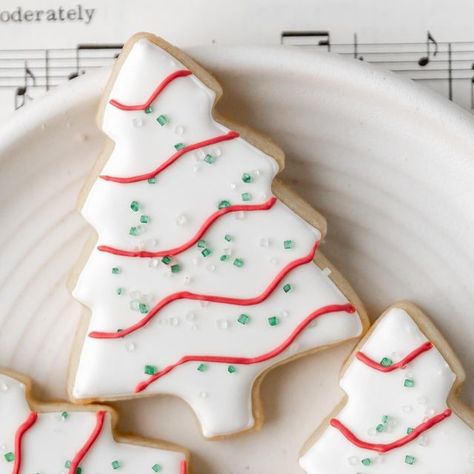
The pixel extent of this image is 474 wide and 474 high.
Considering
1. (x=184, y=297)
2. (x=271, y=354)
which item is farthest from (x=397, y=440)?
(x=184, y=297)

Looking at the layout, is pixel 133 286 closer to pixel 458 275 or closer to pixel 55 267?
pixel 55 267

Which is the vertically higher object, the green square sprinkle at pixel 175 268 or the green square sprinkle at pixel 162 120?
the green square sprinkle at pixel 162 120

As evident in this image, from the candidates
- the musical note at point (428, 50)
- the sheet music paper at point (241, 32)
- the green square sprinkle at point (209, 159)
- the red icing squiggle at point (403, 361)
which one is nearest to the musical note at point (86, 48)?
the sheet music paper at point (241, 32)

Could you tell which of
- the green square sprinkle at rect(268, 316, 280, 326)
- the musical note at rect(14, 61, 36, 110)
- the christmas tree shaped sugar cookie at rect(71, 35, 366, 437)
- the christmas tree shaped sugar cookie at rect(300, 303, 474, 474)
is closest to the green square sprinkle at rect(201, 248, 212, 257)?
the christmas tree shaped sugar cookie at rect(71, 35, 366, 437)

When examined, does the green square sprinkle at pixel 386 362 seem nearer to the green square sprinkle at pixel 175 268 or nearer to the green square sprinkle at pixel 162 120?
the green square sprinkle at pixel 175 268

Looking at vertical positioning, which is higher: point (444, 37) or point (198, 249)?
point (444, 37)

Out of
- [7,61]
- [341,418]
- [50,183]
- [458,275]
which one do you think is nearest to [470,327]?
[458,275]
